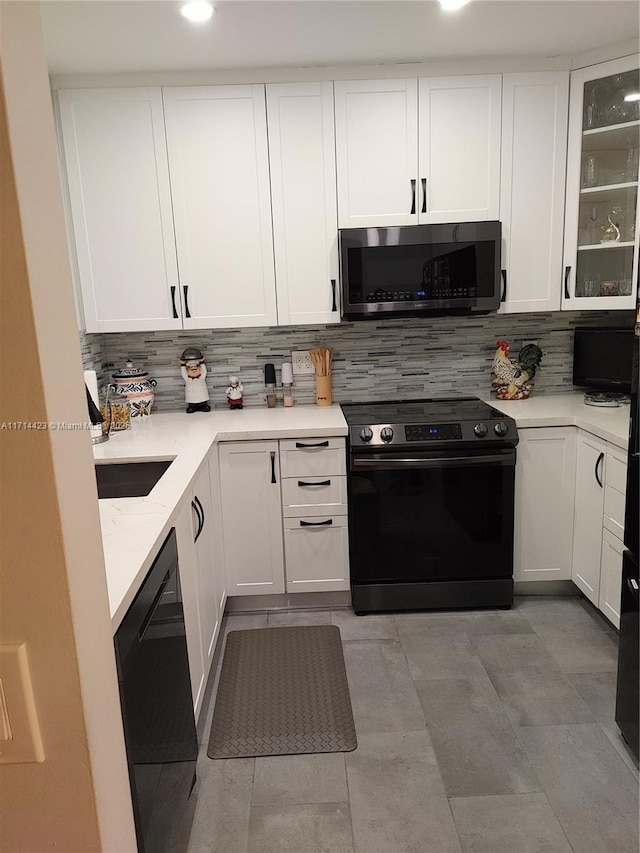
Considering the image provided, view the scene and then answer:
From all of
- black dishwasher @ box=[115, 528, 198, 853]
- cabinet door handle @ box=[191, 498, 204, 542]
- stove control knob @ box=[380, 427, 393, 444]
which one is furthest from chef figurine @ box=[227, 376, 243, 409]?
black dishwasher @ box=[115, 528, 198, 853]

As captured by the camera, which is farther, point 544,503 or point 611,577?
point 544,503

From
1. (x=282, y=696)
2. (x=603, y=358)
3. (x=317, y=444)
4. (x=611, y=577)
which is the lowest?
(x=282, y=696)

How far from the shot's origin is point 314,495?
282 centimetres

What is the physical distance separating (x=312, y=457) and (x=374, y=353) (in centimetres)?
82

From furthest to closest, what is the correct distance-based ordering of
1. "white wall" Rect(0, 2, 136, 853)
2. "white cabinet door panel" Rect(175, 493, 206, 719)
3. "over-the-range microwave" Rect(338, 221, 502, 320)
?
"over-the-range microwave" Rect(338, 221, 502, 320) < "white cabinet door panel" Rect(175, 493, 206, 719) < "white wall" Rect(0, 2, 136, 853)

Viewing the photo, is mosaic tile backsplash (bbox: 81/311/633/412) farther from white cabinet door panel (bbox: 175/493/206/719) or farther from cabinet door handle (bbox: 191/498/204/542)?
white cabinet door panel (bbox: 175/493/206/719)

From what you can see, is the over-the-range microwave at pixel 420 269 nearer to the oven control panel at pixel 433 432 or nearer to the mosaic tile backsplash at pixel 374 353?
the mosaic tile backsplash at pixel 374 353

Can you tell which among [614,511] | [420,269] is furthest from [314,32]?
[614,511]

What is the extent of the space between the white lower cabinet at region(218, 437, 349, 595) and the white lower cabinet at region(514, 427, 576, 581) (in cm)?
84

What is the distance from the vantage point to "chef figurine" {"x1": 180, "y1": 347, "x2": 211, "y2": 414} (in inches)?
124

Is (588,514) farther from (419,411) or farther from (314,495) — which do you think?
(314,495)

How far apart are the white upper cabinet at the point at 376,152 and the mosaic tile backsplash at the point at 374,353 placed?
62 cm

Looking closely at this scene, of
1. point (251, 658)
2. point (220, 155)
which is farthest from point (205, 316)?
point (251, 658)

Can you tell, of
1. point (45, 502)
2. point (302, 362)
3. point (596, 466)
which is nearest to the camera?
point (45, 502)
